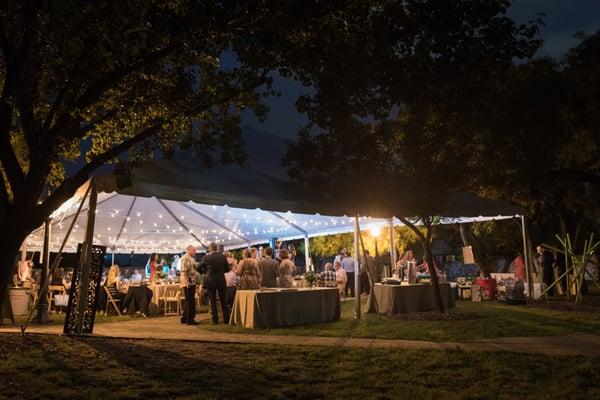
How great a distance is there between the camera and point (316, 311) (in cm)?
1065

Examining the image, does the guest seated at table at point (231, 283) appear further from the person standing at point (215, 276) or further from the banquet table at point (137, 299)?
the banquet table at point (137, 299)

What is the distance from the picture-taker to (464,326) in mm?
9438

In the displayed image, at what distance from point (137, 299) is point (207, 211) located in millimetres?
3518

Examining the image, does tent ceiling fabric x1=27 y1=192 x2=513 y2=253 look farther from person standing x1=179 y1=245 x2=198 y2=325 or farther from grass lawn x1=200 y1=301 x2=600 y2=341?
grass lawn x1=200 y1=301 x2=600 y2=341

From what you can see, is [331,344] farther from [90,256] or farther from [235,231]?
[235,231]

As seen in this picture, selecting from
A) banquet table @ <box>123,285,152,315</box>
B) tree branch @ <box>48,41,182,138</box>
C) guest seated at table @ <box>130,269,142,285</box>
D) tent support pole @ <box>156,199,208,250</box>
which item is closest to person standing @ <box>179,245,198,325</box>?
banquet table @ <box>123,285,152,315</box>

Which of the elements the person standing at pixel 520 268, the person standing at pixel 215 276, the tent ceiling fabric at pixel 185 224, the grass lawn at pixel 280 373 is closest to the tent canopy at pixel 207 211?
the tent ceiling fabric at pixel 185 224

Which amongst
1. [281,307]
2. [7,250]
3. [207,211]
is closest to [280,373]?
[7,250]

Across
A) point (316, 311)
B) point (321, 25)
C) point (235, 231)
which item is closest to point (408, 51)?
point (321, 25)

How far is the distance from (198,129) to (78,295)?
12.5 ft

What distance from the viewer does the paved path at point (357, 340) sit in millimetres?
6992

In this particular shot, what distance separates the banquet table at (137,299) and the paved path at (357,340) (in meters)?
2.80

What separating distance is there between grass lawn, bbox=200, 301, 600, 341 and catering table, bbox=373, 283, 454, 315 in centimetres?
48

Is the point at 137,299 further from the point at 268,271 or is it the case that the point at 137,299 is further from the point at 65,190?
the point at 65,190
